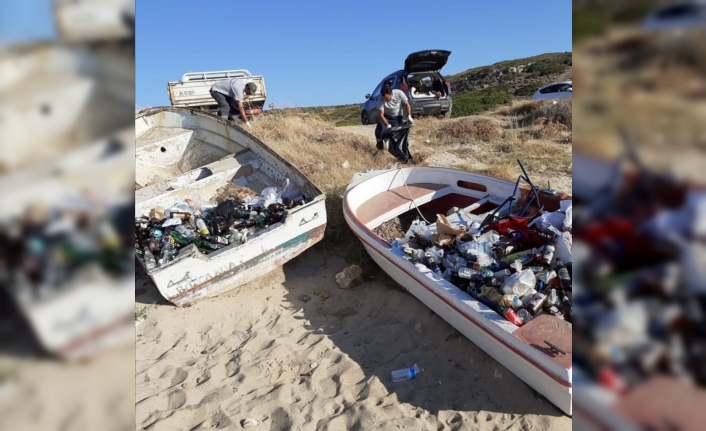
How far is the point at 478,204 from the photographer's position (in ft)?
17.2

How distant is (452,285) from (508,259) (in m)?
0.67

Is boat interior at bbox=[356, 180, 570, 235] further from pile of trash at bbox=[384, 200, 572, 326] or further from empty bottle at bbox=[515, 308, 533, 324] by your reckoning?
empty bottle at bbox=[515, 308, 533, 324]

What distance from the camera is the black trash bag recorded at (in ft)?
26.5

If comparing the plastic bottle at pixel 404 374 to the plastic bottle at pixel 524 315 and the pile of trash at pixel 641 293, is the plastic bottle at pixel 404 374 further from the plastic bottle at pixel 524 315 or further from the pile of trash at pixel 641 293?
the pile of trash at pixel 641 293

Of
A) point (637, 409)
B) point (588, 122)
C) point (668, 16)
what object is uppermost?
point (668, 16)

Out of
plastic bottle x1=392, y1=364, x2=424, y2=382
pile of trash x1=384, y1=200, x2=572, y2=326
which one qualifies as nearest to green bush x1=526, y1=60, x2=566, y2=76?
pile of trash x1=384, y1=200, x2=572, y2=326

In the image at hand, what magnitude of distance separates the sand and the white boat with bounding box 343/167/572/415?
255mm

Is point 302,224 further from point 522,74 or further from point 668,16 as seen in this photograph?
point 522,74

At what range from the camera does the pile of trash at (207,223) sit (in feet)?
16.5

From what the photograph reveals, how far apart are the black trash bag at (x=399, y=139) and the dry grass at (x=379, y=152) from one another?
216mm

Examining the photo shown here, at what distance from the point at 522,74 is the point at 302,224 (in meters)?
37.5

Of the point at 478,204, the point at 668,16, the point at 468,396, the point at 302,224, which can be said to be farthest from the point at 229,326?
the point at 668,16

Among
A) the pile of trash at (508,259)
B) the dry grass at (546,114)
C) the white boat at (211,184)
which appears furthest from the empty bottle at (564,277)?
the dry grass at (546,114)

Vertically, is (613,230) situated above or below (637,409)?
above
